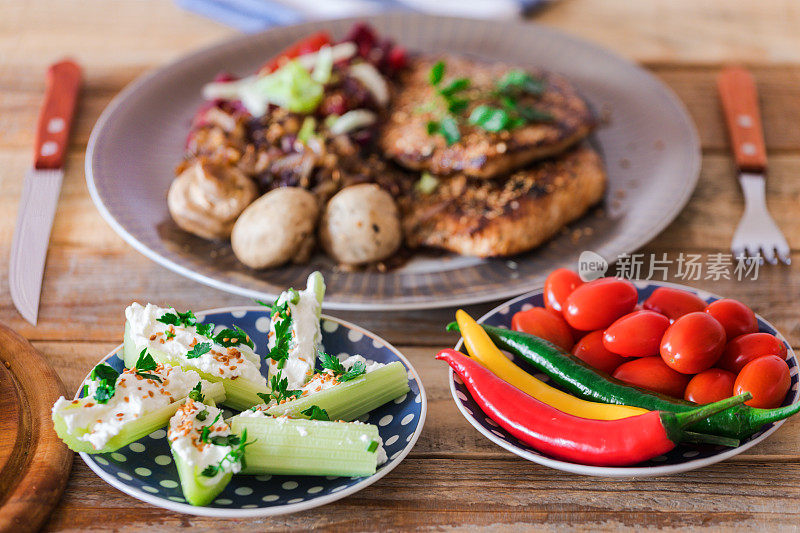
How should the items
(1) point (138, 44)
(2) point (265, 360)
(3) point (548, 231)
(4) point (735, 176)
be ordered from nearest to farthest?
(2) point (265, 360), (3) point (548, 231), (4) point (735, 176), (1) point (138, 44)

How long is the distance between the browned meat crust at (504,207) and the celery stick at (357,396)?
88cm

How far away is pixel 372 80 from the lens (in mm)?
3260

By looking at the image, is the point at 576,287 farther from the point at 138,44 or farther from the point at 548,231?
the point at 138,44

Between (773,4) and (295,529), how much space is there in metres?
4.30

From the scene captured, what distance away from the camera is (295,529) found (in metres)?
1.73

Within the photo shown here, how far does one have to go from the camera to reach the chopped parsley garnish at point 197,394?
5.69 feet

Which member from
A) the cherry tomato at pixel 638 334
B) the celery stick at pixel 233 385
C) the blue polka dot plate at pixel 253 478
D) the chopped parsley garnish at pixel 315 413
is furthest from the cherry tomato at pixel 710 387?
the celery stick at pixel 233 385

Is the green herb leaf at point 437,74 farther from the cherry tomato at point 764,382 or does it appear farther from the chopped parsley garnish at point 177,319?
the cherry tomato at point 764,382

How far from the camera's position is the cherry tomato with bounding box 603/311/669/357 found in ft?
6.23

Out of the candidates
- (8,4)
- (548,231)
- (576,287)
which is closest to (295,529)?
(576,287)

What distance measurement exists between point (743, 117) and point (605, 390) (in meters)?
2.07

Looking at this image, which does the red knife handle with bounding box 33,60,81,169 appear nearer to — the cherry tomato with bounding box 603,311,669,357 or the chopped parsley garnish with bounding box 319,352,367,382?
the chopped parsley garnish with bounding box 319,352,367,382

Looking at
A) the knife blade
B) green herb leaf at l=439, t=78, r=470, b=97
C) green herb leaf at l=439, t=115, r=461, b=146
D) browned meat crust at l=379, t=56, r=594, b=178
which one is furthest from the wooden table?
green herb leaf at l=439, t=78, r=470, b=97

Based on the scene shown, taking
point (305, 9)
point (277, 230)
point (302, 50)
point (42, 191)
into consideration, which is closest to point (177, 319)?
point (277, 230)
